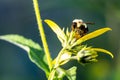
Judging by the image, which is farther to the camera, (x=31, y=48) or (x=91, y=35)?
(x=31, y=48)

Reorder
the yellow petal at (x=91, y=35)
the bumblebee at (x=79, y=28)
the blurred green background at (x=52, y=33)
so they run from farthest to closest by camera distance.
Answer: the blurred green background at (x=52, y=33) → the bumblebee at (x=79, y=28) → the yellow petal at (x=91, y=35)

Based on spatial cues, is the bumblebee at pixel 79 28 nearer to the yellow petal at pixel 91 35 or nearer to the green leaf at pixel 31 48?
the yellow petal at pixel 91 35

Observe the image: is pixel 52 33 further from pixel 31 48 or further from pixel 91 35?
pixel 91 35

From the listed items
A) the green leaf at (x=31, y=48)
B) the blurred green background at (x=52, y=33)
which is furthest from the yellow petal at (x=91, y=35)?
the blurred green background at (x=52, y=33)

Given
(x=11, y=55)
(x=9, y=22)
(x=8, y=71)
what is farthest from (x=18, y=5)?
(x=8, y=71)

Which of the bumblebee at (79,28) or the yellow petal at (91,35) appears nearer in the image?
the yellow petal at (91,35)

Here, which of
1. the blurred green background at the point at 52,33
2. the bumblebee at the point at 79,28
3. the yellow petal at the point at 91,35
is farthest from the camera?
the blurred green background at the point at 52,33

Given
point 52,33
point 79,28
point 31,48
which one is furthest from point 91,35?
point 52,33
